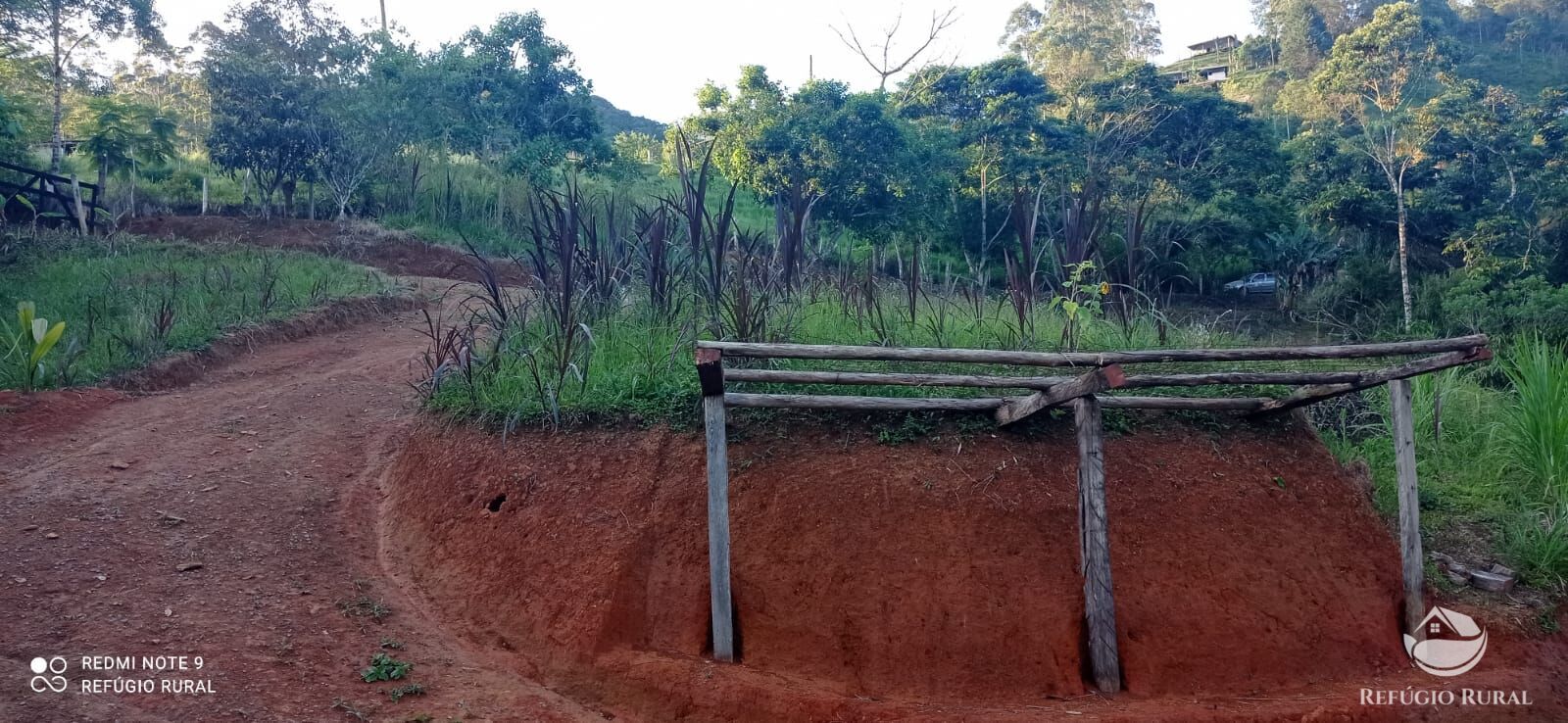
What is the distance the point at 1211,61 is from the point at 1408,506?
38.7 metres

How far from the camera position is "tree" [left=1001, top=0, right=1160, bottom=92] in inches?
1053

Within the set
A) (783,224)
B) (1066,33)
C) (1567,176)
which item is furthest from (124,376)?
(1066,33)

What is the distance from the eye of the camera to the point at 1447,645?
5129 millimetres

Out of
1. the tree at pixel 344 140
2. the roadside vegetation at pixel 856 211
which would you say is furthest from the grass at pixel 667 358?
the tree at pixel 344 140

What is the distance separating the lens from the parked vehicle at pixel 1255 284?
1733 cm

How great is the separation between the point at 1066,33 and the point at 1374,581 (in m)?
26.1

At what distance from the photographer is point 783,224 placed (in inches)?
275

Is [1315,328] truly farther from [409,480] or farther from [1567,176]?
[409,480]

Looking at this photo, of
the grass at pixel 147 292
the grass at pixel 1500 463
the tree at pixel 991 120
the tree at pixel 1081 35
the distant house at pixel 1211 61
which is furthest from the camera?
the distant house at pixel 1211 61

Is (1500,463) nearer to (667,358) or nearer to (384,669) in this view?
(667,358)

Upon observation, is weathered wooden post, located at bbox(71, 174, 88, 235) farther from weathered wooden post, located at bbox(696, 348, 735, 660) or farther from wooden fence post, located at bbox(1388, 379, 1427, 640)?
wooden fence post, located at bbox(1388, 379, 1427, 640)

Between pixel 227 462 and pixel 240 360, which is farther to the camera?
pixel 240 360

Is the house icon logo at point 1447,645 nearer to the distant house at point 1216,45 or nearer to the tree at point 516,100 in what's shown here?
the tree at point 516,100

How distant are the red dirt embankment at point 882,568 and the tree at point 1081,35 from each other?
21.6 meters
